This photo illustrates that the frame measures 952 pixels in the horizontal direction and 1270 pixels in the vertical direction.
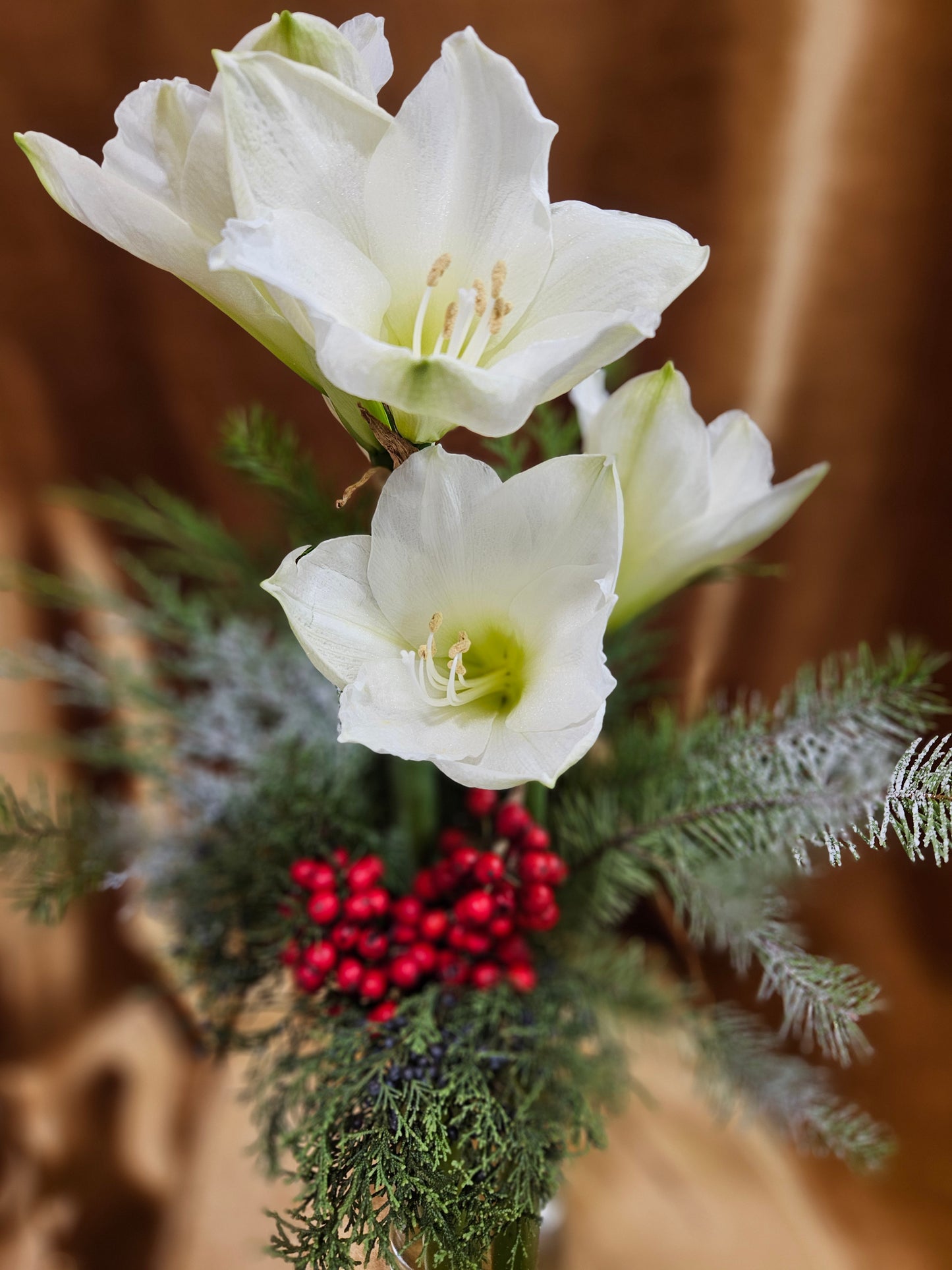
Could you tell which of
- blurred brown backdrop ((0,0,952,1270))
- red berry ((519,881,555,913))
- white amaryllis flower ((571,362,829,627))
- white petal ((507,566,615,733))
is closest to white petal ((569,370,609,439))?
white amaryllis flower ((571,362,829,627))

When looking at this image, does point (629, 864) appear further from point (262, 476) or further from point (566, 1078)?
point (262, 476)

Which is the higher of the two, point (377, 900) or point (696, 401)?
point (696, 401)

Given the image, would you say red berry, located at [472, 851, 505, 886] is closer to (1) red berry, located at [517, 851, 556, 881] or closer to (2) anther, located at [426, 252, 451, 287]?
(1) red berry, located at [517, 851, 556, 881]

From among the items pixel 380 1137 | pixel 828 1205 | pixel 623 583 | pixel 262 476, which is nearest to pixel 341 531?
pixel 262 476

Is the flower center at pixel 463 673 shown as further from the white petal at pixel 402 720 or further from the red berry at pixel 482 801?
the red berry at pixel 482 801

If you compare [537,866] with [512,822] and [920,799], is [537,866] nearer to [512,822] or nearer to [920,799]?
[512,822]

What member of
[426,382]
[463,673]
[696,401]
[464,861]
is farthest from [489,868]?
[696,401]
